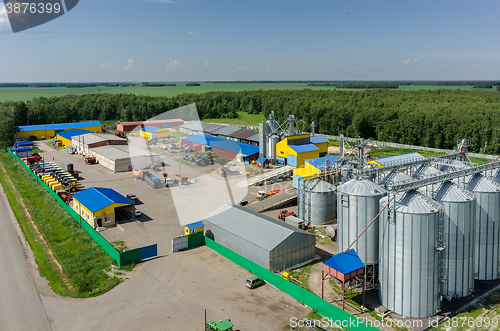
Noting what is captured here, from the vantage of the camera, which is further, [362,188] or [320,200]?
[320,200]

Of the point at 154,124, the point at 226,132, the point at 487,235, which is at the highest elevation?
the point at 154,124

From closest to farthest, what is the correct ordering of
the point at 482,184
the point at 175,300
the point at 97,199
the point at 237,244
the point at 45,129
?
the point at 175,300 < the point at 482,184 < the point at 237,244 < the point at 97,199 < the point at 45,129

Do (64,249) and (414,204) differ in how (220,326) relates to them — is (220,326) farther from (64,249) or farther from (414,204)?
(64,249)

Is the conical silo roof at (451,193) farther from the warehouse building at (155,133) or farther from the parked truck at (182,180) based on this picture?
the warehouse building at (155,133)

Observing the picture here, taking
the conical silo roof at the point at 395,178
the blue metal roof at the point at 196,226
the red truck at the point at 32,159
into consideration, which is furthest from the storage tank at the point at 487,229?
the red truck at the point at 32,159

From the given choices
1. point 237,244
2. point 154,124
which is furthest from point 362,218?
point 154,124

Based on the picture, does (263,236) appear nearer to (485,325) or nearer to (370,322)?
(370,322)

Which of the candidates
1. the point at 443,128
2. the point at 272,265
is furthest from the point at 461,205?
the point at 443,128
